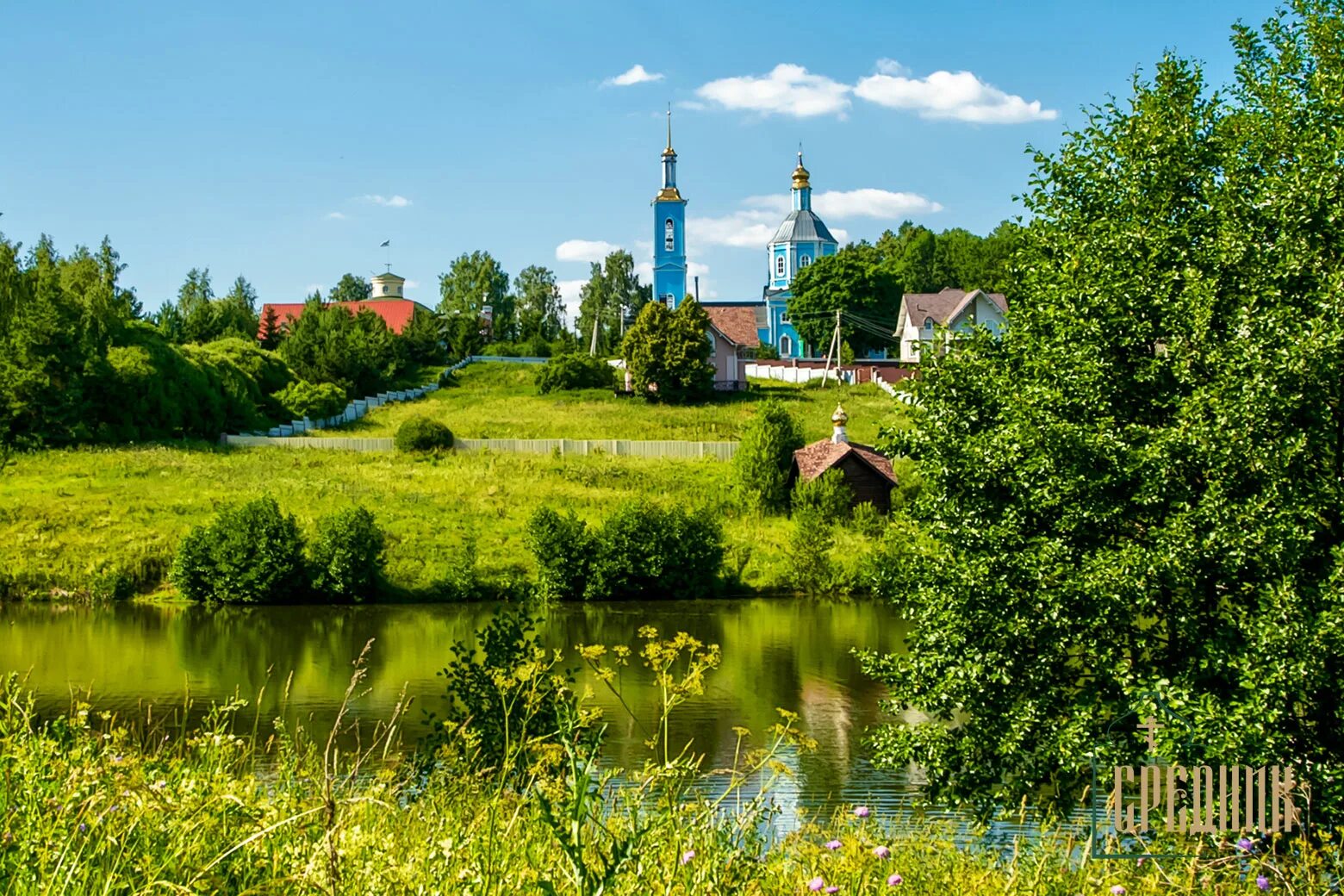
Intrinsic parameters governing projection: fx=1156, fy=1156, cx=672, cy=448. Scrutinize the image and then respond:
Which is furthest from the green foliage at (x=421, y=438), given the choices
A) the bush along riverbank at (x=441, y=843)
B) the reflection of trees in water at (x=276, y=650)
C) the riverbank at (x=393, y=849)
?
the riverbank at (x=393, y=849)

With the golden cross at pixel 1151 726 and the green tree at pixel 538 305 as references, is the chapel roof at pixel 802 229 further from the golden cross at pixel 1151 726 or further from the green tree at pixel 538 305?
the golden cross at pixel 1151 726

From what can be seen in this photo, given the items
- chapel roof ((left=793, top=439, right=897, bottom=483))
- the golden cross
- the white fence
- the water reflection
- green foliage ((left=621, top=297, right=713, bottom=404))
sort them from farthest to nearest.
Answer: the white fence
green foliage ((left=621, top=297, right=713, bottom=404))
chapel roof ((left=793, top=439, right=897, bottom=483))
the water reflection
the golden cross

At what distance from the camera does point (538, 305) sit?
10088 cm

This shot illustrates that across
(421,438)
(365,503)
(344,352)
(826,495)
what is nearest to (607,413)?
(421,438)

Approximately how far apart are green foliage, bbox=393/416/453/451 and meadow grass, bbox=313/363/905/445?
7.21ft

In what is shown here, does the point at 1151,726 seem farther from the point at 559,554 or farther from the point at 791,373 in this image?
the point at 791,373

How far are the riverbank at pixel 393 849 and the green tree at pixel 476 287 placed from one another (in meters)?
91.8

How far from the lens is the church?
3597 inches

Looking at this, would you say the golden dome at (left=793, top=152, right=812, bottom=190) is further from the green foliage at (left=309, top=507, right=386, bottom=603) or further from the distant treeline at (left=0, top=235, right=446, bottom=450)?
the green foliage at (left=309, top=507, right=386, bottom=603)

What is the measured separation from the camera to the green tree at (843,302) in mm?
79938

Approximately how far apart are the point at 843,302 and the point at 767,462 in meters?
43.5

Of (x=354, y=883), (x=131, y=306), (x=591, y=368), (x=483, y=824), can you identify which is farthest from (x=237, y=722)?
(x=131, y=306)

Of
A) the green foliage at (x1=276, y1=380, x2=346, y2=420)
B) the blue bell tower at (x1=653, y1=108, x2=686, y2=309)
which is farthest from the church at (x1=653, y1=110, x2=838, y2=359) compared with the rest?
the green foliage at (x1=276, y1=380, x2=346, y2=420)

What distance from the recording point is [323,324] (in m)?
68.3
